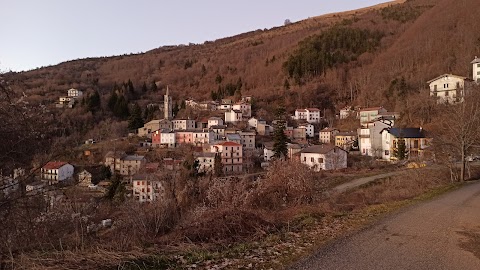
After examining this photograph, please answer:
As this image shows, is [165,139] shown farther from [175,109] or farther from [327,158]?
[327,158]

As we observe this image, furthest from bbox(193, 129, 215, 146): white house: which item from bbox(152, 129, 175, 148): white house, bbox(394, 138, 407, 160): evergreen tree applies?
bbox(394, 138, 407, 160): evergreen tree

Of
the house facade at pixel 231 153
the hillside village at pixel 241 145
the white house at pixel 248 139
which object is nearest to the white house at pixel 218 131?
the hillside village at pixel 241 145

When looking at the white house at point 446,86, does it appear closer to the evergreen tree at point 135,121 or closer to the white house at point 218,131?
the white house at point 218,131

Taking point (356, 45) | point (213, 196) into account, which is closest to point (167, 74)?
point (356, 45)

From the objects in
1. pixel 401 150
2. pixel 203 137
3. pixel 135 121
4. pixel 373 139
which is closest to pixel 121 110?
pixel 135 121

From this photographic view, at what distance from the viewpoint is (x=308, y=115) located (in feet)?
229

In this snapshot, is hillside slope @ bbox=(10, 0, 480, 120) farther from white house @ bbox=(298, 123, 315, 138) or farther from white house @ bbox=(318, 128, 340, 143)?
white house @ bbox=(298, 123, 315, 138)

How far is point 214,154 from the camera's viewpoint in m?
44.4

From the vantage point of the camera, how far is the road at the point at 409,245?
4.99m

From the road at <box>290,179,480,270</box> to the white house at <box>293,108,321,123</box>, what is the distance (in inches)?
2419

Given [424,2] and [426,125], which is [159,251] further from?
[424,2]

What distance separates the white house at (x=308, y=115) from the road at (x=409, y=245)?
6144cm

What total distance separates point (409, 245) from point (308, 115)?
6509cm

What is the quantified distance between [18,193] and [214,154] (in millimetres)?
40427
